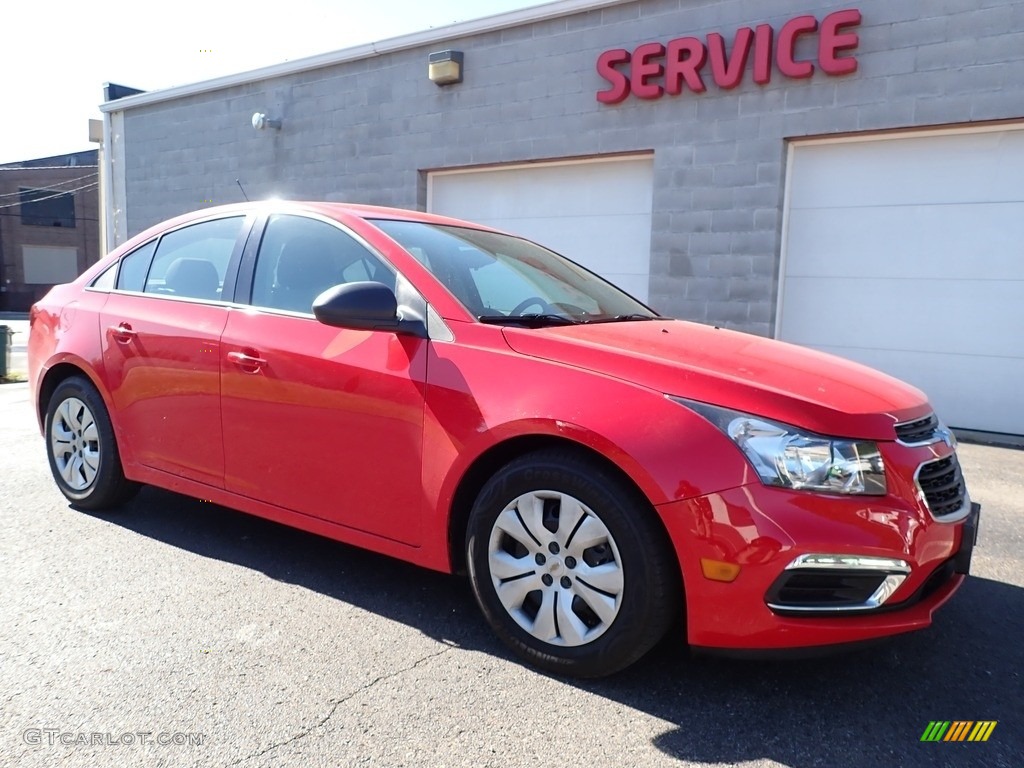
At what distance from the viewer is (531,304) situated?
3.31m

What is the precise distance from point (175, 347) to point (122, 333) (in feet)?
1.62

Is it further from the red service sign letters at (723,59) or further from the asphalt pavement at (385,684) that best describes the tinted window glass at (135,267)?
the red service sign letters at (723,59)

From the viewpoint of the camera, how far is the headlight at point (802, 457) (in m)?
2.35

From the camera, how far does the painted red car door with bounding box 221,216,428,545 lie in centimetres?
302

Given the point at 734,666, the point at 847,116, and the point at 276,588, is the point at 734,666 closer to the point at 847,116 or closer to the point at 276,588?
the point at 276,588

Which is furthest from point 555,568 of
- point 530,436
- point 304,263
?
point 304,263

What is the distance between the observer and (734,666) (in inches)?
110

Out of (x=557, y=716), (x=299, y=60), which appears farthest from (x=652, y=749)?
(x=299, y=60)

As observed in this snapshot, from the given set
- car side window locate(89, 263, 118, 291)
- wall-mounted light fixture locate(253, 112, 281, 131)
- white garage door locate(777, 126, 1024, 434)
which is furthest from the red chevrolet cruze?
wall-mounted light fixture locate(253, 112, 281, 131)

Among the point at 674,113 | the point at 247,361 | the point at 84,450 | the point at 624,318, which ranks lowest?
the point at 84,450

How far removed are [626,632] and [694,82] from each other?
766cm

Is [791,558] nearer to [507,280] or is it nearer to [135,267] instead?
[507,280]

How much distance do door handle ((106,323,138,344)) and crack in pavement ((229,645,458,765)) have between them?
7.40 ft

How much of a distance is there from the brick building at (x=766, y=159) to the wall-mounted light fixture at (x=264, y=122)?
2.09 m
